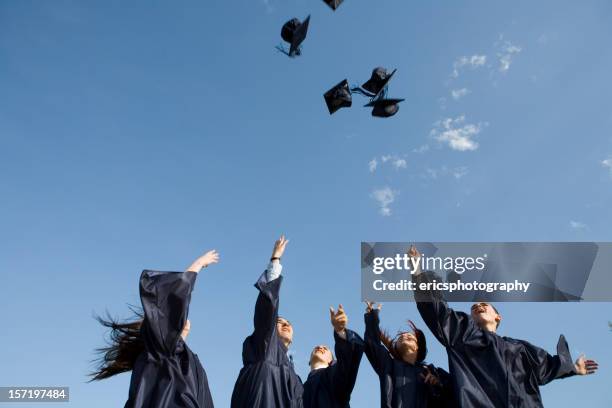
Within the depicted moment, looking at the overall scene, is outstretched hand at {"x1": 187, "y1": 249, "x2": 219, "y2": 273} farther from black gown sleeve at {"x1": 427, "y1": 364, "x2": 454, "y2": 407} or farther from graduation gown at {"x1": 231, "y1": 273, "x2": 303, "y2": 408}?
black gown sleeve at {"x1": 427, "y1": 364, "x2": 454, "y2": 407}

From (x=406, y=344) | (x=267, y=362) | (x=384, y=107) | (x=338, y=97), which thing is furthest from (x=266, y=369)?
(x=338, y=97)

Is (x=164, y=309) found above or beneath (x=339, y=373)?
above

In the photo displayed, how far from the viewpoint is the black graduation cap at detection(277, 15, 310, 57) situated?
27.2 ft

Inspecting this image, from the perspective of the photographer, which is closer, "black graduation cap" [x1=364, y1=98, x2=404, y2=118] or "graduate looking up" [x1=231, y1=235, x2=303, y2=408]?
"graduate looking up" [x1=231, y1=235, x2=303, y2=408]

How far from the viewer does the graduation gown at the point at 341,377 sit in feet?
16.9

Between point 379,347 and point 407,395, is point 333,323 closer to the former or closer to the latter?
point 379,347

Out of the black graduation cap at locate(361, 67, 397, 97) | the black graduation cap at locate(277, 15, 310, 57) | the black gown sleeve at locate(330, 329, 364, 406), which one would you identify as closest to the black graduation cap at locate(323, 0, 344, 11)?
the black graduation cap at locate(277, 15, 310, 57)

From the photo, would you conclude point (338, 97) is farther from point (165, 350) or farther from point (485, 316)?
point (165, 350)

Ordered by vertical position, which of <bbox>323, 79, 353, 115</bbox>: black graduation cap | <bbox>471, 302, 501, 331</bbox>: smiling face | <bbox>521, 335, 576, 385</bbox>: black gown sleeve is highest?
<bbox>323, 79, 353, 115</bbox>: black graduation cap

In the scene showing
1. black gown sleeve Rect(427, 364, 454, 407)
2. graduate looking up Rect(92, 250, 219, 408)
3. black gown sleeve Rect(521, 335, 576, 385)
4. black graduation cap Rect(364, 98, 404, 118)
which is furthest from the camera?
black graduation cap Rect(364, 98, 404, 118)

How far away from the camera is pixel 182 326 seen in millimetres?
4129

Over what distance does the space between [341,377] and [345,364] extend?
0.13 meters

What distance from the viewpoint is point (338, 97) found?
8609 mm

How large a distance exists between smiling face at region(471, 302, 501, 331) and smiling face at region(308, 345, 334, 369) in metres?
1.58
